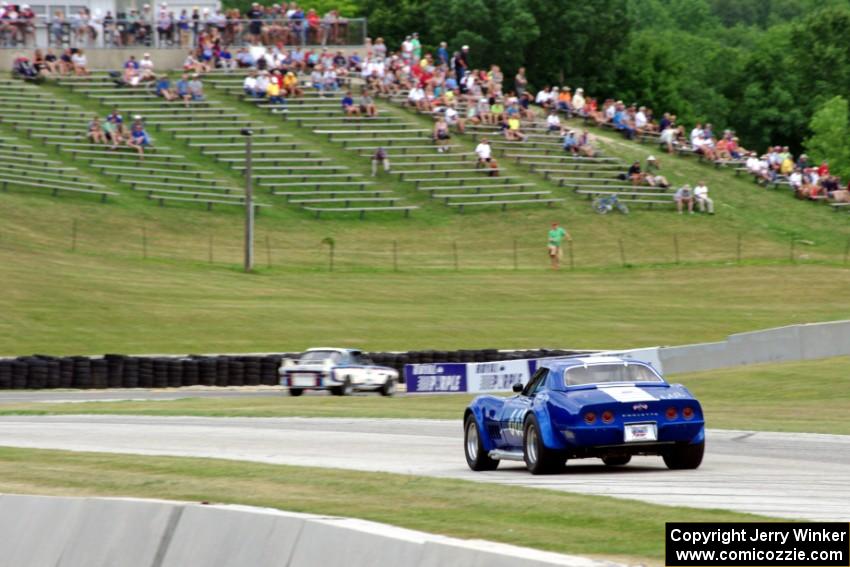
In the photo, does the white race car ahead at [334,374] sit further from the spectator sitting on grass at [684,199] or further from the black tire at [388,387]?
the spectator sitting on grass at [684,199]

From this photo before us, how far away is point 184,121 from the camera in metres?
59.4

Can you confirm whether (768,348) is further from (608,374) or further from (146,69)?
(146,69)

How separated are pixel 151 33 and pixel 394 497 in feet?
179

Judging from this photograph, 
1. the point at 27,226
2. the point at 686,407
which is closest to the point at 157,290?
the point at 27,226

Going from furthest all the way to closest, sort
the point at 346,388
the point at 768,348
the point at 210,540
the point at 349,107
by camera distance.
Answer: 1. the point at 349,107
2. the point at 768,348
3. the point at 346,388
4. the point at 210,540

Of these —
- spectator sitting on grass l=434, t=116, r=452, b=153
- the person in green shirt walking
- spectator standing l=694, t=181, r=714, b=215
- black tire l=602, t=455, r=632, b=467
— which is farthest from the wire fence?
black tire l=602, t=455, r=632, b=467

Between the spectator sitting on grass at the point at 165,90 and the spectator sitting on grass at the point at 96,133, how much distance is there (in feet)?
15.3

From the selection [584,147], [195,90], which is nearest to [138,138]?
[195,90]

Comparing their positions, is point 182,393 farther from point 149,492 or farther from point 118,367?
point 149,492

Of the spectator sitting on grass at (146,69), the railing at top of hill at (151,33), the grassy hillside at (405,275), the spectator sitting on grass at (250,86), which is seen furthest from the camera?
the spectator sitting on grass at (250,86)

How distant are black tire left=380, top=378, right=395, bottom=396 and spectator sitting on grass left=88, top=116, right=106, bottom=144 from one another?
28715 millimetres

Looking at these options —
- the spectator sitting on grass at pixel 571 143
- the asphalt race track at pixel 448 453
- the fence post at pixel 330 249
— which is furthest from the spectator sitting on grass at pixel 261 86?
the asphalt race track at pixel 448 453

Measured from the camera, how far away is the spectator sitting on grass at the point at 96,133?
56.1 metres

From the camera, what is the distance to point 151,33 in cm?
6350
